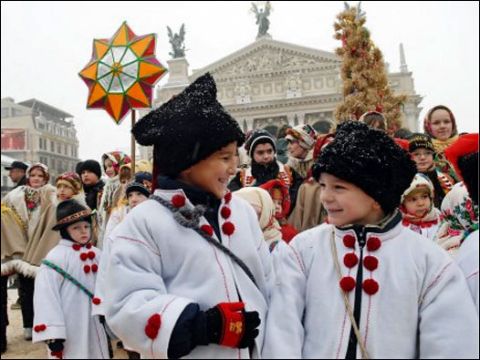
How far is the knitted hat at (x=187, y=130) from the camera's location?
56.8 inches

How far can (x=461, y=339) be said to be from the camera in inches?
45.1

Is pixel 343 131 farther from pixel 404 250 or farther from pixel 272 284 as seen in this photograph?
pixel 272 284

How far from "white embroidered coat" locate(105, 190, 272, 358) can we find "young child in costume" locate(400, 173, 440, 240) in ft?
3.74

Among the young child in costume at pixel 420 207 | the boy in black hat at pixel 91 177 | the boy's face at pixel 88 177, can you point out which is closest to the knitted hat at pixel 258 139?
the young child in costume at pixel 420 207

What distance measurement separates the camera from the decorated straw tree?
4270mm

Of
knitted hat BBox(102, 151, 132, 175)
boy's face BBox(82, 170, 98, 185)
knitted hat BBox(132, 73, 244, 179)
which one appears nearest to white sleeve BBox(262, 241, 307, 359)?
knitted hat BBox(132, 73, 244, 179)

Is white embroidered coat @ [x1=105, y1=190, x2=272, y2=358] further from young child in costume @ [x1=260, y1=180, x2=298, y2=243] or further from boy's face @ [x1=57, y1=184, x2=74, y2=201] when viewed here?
boy's face @ [x1=57, y1=184, x2=74, y2=201]

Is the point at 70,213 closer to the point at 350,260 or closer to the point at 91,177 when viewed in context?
the point at 91,177

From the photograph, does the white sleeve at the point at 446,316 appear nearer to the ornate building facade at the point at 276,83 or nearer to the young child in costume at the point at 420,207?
the young child in costume at the point at 420,207

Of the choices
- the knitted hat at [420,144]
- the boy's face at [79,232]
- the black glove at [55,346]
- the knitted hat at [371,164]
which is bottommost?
the black glove at [55,346]

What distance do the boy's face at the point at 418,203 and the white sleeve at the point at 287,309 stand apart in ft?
3.74

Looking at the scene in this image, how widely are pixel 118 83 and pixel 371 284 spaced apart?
3.05 metres

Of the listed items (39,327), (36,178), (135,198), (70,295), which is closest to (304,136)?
(135,198)

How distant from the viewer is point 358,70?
172 inches
